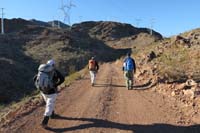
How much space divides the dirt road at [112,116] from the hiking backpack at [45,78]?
46.8 inches

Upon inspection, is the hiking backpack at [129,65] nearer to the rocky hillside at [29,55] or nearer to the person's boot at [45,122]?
the person's boot at [45,122]

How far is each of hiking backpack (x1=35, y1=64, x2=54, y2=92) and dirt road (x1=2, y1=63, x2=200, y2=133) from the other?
1189 millimetres

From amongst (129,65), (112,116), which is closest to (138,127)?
(112,116)

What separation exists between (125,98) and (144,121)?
484 cm

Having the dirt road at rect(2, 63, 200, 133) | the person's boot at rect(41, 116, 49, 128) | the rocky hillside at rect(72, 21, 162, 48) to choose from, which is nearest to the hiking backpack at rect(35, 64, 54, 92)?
the person's boot at rect(41, 116, 49, 128)

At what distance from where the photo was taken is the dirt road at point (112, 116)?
1219cm

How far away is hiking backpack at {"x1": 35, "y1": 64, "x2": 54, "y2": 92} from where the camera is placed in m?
12.4

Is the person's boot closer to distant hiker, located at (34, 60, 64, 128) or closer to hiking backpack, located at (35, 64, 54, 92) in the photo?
distant hiker, located at (34, 60, 64, 128)

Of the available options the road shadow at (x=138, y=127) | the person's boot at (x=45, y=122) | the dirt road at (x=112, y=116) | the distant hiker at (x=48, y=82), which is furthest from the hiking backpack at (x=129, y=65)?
the person's boot at (x=45, y=122)

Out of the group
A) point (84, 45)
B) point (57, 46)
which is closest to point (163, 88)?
point (57, 46)

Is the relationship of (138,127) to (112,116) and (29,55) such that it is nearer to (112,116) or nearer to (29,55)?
(112,116)

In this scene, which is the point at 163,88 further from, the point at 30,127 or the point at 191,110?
the point at 30,127

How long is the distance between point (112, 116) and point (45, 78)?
9.18 feet

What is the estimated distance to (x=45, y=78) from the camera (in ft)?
40.6
